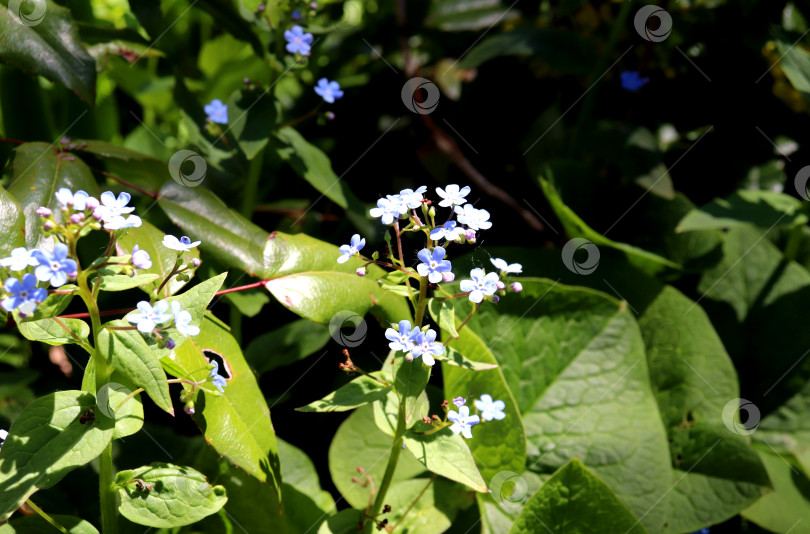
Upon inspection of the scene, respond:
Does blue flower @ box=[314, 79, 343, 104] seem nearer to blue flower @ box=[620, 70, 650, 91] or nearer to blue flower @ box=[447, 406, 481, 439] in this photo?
blue flower @ box=[447, 406, 481, 439]

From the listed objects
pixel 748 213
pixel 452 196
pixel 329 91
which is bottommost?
pixel 452 196

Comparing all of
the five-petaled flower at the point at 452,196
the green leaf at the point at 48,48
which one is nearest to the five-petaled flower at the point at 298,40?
the green leaf at the point at 48,48

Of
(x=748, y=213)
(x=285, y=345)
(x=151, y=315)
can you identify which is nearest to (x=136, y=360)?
(x=151, y=315)

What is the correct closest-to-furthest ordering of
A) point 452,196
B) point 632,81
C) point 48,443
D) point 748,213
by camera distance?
point 48,443, point 452,196, point 748,213, point 632,81

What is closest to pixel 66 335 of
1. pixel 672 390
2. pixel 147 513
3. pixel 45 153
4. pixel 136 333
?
pixel 136 333

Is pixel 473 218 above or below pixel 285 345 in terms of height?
above

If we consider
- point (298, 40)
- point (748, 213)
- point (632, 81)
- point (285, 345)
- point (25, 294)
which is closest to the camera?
point (25, 294)

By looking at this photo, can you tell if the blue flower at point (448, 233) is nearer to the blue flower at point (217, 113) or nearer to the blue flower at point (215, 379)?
the blue flower at point (215, 379)

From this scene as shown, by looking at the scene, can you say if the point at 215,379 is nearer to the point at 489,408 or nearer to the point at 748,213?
the point at 489,408
